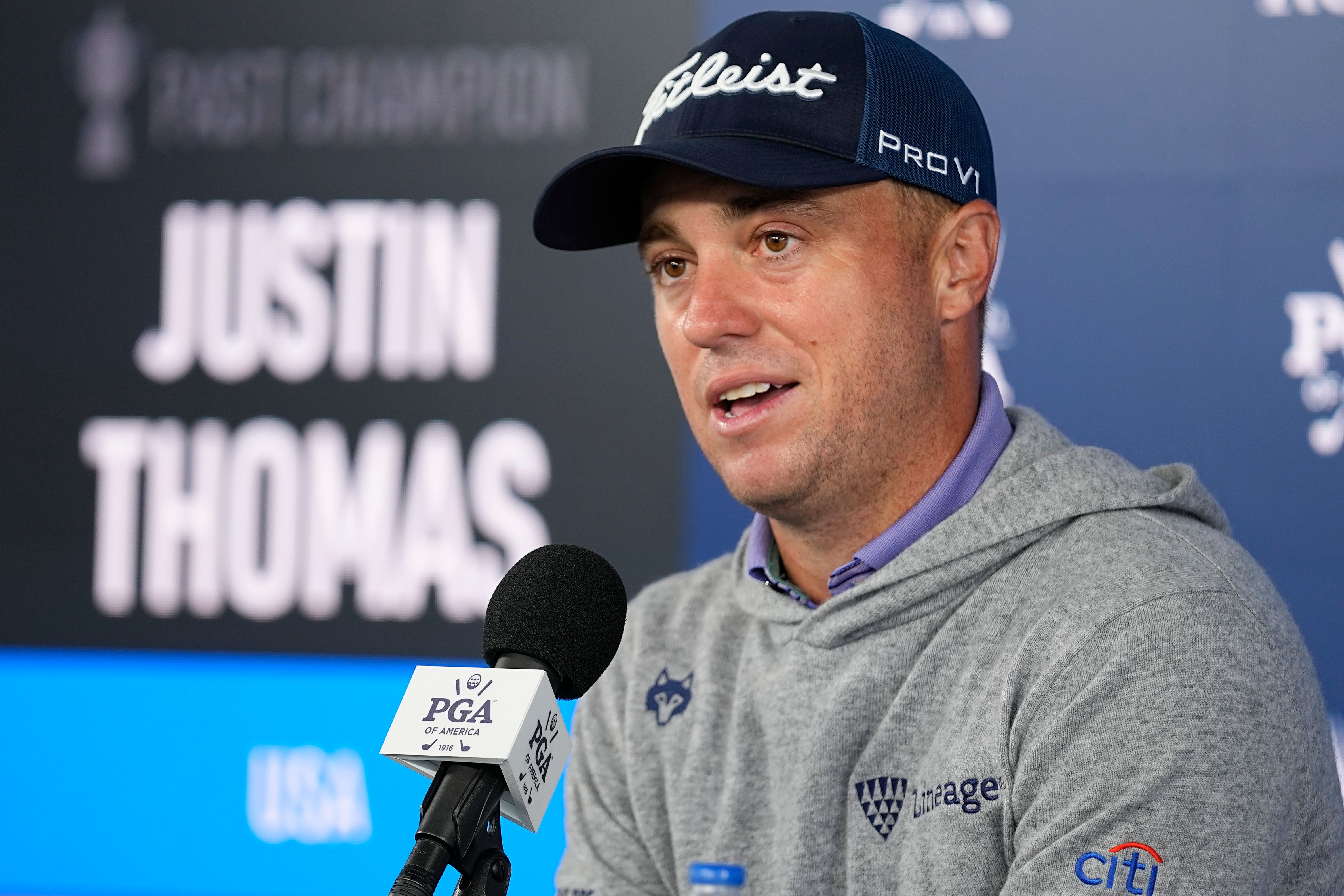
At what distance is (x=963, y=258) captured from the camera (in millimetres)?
1229

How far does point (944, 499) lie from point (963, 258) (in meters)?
0.23

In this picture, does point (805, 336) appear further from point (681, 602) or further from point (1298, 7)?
point (1298, 7)

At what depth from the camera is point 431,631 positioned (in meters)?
2.17

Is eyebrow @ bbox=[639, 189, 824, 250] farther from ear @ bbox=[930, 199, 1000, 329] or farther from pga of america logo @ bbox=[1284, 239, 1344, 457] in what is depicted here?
pga of america logo @ bbox=[1284, 239, 1344, 457]

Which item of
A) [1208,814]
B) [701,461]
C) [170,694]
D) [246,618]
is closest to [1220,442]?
[701,461]

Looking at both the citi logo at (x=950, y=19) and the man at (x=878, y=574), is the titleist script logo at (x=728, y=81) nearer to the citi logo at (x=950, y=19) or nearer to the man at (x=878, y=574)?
the man at (x=878, y=574)

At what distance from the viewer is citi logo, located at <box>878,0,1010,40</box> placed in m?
2.05

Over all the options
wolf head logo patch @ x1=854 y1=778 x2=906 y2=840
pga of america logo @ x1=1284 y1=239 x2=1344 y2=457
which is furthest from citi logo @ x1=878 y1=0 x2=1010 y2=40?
wolf head logo patch @ x1=854 y1=778 x2=906 y2=840

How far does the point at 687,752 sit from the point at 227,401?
134 centimetres

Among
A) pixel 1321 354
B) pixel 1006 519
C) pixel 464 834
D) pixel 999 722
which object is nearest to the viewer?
pixel 464 834

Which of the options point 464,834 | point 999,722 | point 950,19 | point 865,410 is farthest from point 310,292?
point 464,834

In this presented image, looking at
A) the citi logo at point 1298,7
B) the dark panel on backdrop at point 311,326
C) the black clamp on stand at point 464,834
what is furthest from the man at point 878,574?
the citi logo at point 1298,7

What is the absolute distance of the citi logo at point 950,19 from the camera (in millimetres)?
2051

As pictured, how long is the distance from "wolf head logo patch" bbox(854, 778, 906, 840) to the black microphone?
29 cm
